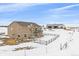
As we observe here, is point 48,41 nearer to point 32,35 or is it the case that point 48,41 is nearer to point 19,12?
point 32,35

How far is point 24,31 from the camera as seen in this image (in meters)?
1.45

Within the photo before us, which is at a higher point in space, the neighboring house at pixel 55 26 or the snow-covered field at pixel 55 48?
the neighboring house at pixel 55 26

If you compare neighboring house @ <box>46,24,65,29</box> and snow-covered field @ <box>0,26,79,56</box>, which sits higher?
neighboring house @ <box>46,24,65,29</box>

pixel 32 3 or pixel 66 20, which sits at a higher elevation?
pixel 32 3

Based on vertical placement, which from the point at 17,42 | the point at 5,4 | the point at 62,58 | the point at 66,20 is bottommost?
the point at 62,58

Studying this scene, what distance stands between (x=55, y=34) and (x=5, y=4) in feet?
1.38

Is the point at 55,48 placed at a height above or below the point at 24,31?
below

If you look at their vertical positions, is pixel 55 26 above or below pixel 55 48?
above

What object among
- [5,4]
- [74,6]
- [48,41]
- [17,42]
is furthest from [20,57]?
[74,6]

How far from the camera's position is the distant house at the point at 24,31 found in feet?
4.71

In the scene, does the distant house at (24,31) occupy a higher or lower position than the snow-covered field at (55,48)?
higher

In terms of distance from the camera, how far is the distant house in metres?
1.44

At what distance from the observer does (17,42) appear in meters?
1.45

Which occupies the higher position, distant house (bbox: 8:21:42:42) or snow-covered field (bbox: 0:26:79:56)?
distant house (bbox: 8:21:42:42)
